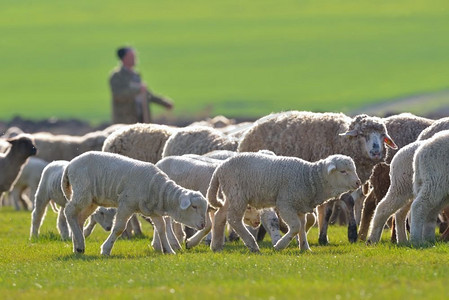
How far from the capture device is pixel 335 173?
14055mm

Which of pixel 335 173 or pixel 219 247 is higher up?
pixel 335 173

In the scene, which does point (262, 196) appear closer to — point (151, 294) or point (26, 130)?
point (151, 294)

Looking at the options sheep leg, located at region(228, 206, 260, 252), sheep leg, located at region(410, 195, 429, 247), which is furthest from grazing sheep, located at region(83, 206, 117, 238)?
sheep leg, located at region(410, 195, 429, 247)

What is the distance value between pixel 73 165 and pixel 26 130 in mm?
27785

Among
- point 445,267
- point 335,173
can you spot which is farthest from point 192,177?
point 445,267

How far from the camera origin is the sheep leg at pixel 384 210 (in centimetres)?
1475

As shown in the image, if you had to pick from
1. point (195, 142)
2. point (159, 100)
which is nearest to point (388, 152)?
point (195, 142)

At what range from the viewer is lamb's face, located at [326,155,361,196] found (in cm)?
1398

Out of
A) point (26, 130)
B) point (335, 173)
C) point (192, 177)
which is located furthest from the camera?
point (26, 130)

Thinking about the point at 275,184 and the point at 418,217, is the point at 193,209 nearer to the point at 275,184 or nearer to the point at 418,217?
the point at 275,184

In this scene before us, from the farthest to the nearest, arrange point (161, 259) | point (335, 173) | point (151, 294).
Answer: point (335, 173), point (161, 259), point (151, 294)

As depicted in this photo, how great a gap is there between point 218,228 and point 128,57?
1474 cm

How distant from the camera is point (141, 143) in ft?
64.0

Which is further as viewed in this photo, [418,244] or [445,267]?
[418,244]
